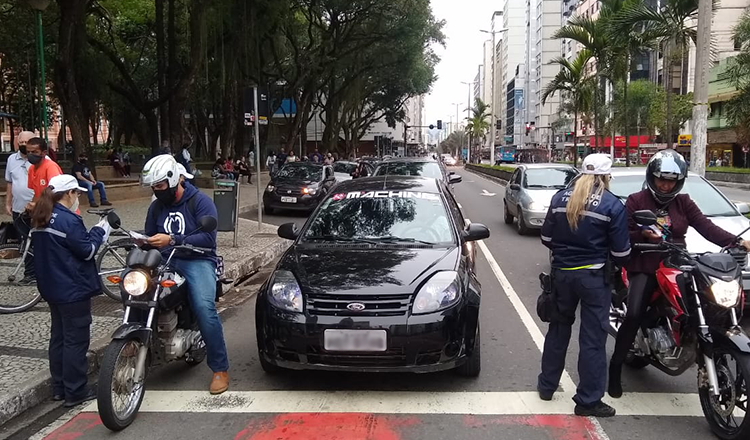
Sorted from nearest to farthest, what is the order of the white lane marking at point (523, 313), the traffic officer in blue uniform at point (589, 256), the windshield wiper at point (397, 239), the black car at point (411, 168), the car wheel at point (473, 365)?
the traffic officer in blue uniform at point (589, 256), the car wheel at point (473, 365), the white lane marking at point (523, 313), the windshield wiper at point (397, 239), the black car at point (411, 168)

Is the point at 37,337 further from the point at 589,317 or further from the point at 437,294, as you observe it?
the point at 589,317

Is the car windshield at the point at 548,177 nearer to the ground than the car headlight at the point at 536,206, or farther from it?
farther from it

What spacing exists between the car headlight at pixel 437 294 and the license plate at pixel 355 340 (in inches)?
12.3

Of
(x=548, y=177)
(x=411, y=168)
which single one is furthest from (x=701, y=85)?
(x=411, y=168)

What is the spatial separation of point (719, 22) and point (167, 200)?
62.5m

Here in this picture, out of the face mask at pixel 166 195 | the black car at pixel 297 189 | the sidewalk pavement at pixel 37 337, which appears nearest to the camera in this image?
the sidewalk pavement at pixel 37 337

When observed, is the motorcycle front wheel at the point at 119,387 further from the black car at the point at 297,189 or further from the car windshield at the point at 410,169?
the black car at the point at 297,189

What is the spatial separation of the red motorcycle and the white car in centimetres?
236

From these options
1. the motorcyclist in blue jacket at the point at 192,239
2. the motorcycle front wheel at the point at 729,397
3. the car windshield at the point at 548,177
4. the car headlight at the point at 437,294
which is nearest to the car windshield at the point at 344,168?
the car windshield at the point at 548,177

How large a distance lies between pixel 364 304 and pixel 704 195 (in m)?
5.79

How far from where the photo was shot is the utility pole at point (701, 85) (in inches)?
475

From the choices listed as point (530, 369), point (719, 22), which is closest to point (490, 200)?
point (530, 369)

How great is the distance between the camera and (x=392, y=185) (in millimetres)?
6469

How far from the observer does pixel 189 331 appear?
4.73 metres
